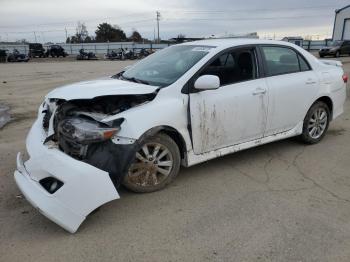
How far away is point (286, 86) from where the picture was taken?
5.28 metres

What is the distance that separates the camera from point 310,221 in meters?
3.68

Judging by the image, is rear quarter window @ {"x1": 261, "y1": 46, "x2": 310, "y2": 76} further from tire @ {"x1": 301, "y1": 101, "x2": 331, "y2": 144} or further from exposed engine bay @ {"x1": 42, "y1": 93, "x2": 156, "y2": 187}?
exposed engine bay @ {"x1": 42, "y1": 93, "x2": 156, "y2": 187}

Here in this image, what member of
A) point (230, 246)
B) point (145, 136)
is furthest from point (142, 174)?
point (230, 246)

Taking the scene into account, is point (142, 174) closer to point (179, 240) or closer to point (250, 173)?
point (179, 240)

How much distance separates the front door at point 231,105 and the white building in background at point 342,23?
49.6 m

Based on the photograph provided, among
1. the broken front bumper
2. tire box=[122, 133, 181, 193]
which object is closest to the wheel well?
tire box=[122, 133, 181, 193]

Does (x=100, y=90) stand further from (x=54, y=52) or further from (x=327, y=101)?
(x=54, y=52)

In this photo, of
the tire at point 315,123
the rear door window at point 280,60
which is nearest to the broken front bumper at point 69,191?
the rear door window at point 280,60

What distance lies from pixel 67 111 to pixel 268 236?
2418 mm

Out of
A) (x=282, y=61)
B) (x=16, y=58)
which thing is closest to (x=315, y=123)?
(x=282, y=61)

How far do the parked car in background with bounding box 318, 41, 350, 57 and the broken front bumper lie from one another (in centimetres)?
3463

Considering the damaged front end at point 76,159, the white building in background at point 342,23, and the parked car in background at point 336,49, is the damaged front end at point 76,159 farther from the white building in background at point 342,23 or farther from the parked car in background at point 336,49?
the white building in background at point 342,23

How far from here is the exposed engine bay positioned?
12.2ft

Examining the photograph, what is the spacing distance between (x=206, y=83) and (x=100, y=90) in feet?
3.80
